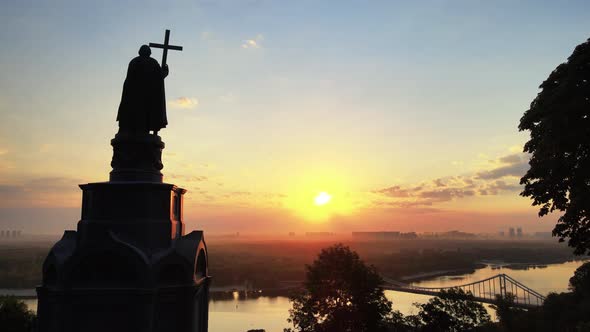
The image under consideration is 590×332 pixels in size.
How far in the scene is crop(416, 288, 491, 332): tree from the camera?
24.0m

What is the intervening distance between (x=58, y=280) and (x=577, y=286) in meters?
38.8

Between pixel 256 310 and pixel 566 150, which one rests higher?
pixel 566 150

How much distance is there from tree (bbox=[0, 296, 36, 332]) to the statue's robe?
842 inches

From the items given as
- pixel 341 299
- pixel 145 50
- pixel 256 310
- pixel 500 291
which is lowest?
pixel 500 291

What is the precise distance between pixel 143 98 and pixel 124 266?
3295 millimetres

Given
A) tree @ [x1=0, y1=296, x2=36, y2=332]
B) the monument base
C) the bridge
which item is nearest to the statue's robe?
the monument base

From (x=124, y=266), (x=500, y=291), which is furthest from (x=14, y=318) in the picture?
(x=500, y=291)

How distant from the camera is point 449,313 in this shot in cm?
2445

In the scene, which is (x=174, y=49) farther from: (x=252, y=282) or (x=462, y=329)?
(x=252, y=282)

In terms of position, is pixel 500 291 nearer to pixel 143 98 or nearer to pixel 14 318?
pixel 14 318

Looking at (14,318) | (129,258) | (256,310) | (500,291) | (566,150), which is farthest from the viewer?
(500,291)

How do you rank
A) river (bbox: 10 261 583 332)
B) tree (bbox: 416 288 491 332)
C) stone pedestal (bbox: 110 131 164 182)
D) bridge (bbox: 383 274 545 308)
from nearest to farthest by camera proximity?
1. stone pedestal (bbox: 110 131 164 182)
2. tree (bbox: 416 288 491 332)
3. river (bbox: 10 261 583 332)
4. bridge (bbox: 383 274 545 308)

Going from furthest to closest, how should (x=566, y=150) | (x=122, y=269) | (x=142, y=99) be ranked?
(x=566, y=150), (x=142, y=99), (x=122, y=269)

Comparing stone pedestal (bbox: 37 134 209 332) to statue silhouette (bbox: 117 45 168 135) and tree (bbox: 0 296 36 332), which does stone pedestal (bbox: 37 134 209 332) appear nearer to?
statue silhouette (bbox: 117 45 168 135)
